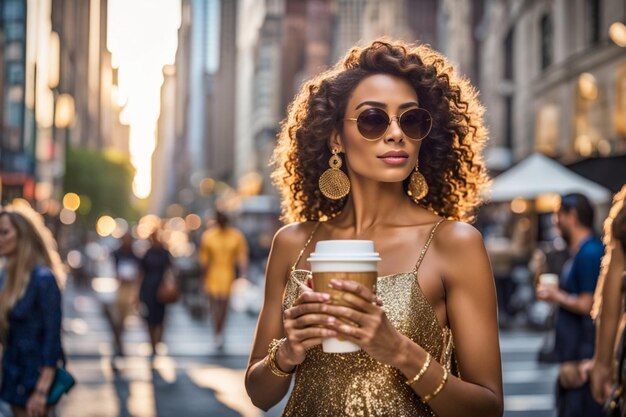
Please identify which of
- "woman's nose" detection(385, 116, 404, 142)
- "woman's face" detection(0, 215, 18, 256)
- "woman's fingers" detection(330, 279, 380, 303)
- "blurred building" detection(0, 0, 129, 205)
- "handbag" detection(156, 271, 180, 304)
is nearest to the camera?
"woman's fingers" detection(330, 279, 380, 303)

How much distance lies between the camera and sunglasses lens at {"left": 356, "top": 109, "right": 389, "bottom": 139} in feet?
8.43

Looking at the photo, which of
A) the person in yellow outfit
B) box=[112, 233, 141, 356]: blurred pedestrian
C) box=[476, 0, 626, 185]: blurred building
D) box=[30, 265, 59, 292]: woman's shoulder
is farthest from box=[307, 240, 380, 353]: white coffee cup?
box=[476, 0, 626, 185]: blurred building

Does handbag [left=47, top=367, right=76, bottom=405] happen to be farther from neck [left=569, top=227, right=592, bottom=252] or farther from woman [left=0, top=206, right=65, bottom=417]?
neck [left=569, top=227, right=592, bottom=252]

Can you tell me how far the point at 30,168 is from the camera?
40.1 m

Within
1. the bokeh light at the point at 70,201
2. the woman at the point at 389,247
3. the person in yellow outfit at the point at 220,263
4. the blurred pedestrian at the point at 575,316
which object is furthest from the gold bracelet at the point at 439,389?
the bokeh light at the point at 70,201

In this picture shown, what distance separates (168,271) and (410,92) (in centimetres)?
1090

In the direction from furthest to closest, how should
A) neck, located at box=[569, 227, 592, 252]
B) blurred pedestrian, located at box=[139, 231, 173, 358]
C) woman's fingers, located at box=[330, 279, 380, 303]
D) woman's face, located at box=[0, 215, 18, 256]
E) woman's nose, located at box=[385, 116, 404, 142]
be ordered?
blurred pedestrian, located at box=[139, 231, 173, 358] → neck, located at box=[569, 227, 592, 252] → woman's face, located at box=[0, 215, 18, 256] → woman's nose, located at box=[385, 116, 404, 142] → woman's fingers, located at box=[330, 279, 380, 303]

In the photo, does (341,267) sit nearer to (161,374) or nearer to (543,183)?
(161,374)

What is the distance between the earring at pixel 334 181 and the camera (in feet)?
9.27

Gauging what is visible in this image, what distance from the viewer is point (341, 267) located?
1.99m

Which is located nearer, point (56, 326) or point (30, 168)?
point (56, 326)

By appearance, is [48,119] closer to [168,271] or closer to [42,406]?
[168,271]

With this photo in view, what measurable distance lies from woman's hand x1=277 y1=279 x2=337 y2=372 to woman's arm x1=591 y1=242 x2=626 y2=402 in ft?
8.80

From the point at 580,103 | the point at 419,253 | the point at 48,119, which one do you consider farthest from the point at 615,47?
the point at 48,119
